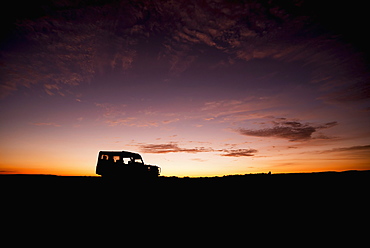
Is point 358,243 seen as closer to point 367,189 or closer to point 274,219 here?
point 274,219

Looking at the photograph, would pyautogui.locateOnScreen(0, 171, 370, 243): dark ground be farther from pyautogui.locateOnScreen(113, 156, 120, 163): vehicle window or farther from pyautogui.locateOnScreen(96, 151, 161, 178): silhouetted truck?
pyautogui.locateOnScreen(113, 156, 120, 163): vehicle window

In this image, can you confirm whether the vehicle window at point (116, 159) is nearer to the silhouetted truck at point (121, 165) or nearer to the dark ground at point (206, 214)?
the silhouetted truck at point (121, 165)

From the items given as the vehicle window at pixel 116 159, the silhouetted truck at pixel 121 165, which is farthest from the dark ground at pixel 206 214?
the vehicle window at pixel 116 159

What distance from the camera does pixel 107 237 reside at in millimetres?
4695

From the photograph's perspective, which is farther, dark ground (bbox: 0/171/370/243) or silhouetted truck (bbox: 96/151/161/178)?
silhouetted truck (bbox: 96/151/161/178)

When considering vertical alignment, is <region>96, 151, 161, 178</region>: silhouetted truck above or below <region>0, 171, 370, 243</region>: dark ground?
above

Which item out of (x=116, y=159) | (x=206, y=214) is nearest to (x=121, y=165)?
(x=116, y=159)

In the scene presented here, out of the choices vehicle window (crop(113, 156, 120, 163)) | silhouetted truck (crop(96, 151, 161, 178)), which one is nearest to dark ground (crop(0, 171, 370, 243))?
silhouetted truck (crop(96, 151, 161, 178))

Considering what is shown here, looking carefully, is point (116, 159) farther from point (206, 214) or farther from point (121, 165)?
point (206, 214)

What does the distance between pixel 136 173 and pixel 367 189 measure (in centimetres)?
1317

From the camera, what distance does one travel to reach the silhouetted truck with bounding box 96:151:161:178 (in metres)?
14.7

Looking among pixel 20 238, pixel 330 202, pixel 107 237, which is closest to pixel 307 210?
pixel 330 202

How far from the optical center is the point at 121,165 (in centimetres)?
1488

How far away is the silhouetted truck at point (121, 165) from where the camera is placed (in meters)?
14.7
